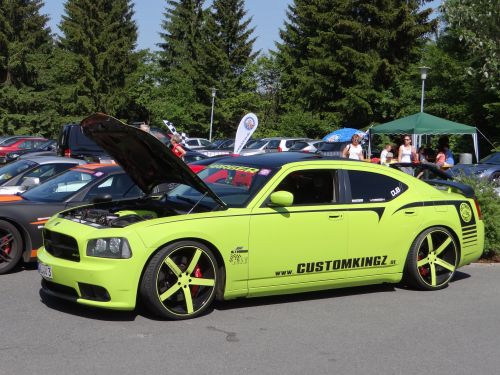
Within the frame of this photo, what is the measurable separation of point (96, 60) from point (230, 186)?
49731 mm

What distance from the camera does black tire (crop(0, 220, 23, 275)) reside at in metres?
7.27

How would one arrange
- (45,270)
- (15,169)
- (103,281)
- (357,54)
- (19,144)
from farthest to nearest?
1. (357,54)
2. (19,144)
3. (15,169)
4. (45,270)
5. (103,281)

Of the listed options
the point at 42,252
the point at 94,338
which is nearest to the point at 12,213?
the point at 42,252

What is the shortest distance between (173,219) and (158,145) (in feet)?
2.41

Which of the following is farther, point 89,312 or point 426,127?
point 426,127

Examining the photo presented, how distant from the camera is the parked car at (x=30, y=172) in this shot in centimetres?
1012

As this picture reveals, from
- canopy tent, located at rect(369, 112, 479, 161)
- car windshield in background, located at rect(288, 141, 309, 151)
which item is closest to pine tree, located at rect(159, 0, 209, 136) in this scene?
car windshield in background, located at rect(288, 141, 309, 151)

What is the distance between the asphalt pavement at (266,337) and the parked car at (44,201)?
22.3 inches

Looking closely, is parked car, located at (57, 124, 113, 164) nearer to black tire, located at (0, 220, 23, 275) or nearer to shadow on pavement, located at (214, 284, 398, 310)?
black tire, located at (0, 220, 23, 275)

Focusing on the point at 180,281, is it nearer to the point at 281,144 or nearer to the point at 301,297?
the point at 301,297

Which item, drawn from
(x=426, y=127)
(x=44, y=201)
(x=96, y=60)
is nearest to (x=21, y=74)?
(x=96, y=60)

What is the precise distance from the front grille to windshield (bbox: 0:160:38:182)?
205 inches

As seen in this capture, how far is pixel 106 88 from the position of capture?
2131 inches

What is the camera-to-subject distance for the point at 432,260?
7176mm
